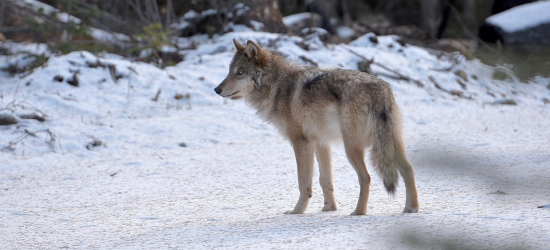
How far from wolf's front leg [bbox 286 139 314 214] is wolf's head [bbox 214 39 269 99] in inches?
35.0

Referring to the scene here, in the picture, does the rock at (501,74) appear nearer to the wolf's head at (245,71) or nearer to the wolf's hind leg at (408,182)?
the wolf's hind leg at (408,182)

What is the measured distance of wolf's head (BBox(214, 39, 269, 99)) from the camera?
19.2 feet

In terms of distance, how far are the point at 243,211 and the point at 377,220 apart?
157 centimetres

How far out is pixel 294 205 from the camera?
5594 mm

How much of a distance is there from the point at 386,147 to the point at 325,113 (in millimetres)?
716

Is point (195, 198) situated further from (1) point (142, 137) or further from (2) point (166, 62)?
(2) point (166, 62)

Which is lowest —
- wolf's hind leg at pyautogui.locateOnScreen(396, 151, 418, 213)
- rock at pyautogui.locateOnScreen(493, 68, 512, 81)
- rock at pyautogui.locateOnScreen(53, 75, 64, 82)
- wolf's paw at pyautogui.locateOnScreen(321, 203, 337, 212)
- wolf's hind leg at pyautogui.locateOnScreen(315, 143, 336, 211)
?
rock at pyautogui.locateOnScreen(53, 75, 64, 82)

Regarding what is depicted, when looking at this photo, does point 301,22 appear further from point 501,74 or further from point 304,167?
point 501,74

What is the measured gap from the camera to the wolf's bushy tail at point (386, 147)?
434cm

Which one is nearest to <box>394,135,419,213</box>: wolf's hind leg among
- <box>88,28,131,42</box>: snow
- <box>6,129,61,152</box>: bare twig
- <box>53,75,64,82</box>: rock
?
<box>6,129,61,152</box>: bare twig

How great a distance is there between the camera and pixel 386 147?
4453 mm

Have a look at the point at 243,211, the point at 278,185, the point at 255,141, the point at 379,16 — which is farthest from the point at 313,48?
the point at 379,16

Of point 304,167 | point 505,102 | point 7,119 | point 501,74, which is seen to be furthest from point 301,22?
point 501,74

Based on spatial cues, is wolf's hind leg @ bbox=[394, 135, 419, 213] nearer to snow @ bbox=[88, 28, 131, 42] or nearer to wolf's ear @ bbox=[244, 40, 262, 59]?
wolf's ear @ bbox=[244, 40, 262, 59]
